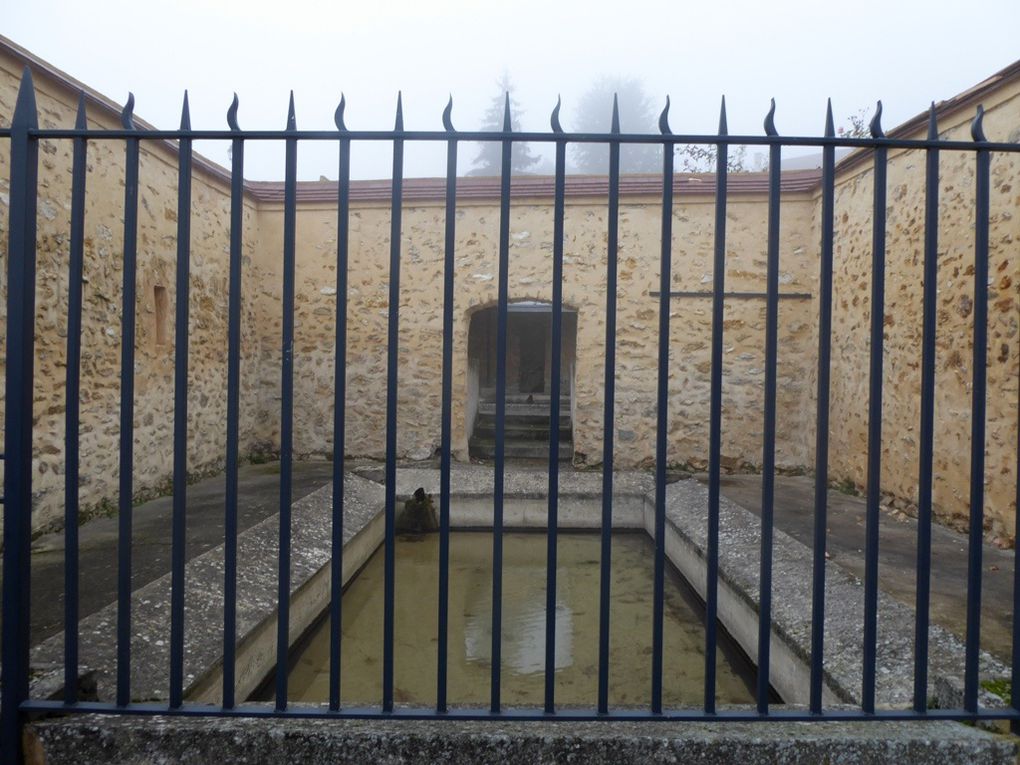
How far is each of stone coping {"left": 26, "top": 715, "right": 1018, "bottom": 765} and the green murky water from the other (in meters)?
0.92

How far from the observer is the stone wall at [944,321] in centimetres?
422

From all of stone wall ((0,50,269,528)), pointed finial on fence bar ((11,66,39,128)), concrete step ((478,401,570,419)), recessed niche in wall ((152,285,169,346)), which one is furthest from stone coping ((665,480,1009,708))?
concrete step ((478,401,570,419))

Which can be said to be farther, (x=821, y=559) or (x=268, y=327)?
(x=268, y=327)

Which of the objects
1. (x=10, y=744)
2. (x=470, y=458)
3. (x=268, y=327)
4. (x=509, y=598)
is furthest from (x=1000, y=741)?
(x=268, y=327)

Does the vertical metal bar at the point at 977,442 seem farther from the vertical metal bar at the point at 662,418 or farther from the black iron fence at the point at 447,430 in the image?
the vertical metal bar at the point at 662,418

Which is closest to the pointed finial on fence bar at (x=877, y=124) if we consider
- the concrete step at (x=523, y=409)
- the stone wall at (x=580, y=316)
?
the stone wall at (x=580, y=316)

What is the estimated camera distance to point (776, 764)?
162 cm

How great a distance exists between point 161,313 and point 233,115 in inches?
196

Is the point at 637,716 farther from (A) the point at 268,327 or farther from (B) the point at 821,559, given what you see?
(A) the point at 268,327

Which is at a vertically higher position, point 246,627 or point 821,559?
point 821,559

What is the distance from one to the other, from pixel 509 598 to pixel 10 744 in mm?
3082

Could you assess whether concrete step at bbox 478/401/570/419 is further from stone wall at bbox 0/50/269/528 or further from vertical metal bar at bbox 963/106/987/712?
vertical metal bar at bbox 963/106/987/712

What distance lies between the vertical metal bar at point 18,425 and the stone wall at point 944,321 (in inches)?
165

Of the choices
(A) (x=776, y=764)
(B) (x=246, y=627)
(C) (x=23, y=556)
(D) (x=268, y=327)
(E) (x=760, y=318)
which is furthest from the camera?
(D) (x=268, y=327)
